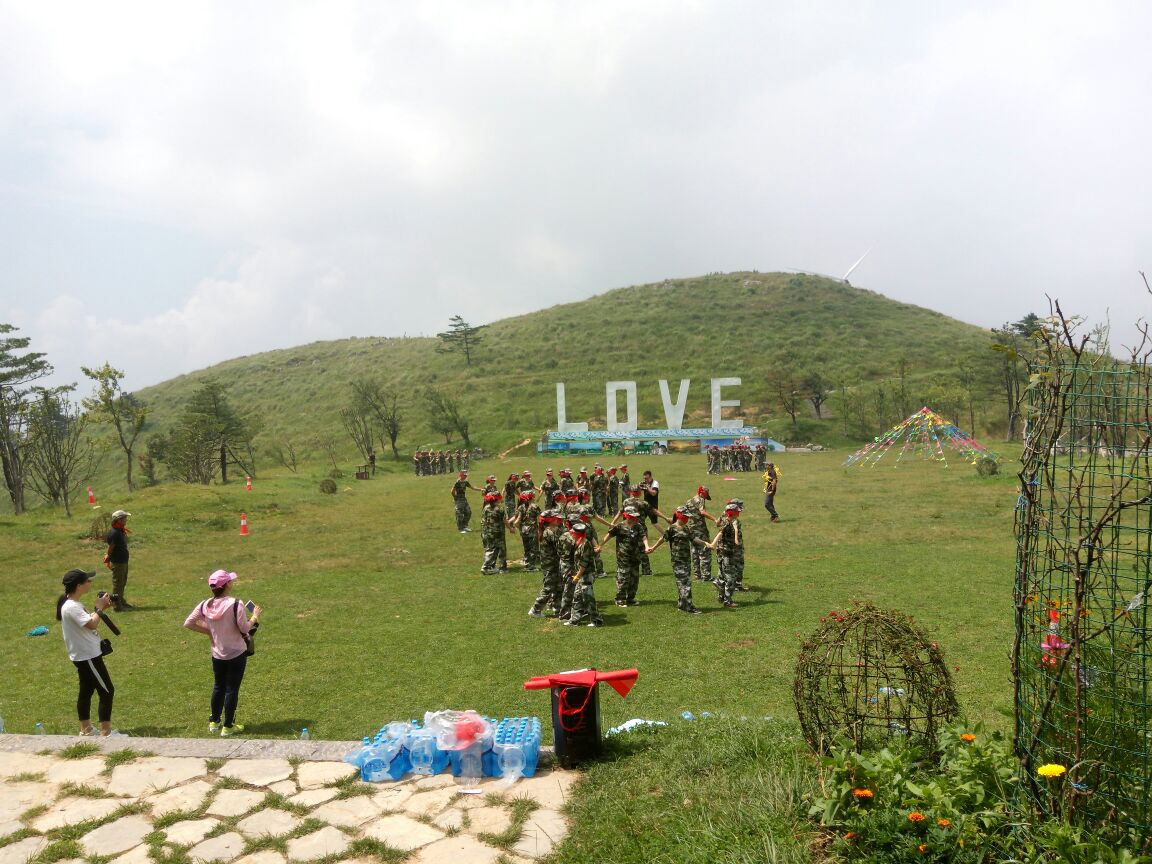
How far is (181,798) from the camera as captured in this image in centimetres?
562

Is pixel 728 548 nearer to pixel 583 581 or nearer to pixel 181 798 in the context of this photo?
pixel 583 581

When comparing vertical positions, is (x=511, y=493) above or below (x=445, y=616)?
above

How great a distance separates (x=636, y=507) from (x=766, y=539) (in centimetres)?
645

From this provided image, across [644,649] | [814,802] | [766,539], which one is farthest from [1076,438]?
[766,539]

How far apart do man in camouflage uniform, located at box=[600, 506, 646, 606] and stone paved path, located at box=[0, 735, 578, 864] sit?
19.8 feet

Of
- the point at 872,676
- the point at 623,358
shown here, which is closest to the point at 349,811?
the point at 872,676

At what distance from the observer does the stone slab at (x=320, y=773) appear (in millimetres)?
5820

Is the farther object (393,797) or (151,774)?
(151,774)

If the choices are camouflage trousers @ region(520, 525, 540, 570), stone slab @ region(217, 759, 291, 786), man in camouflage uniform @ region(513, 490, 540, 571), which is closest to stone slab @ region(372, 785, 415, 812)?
stone slab @ region(217, 759, 291, 786)

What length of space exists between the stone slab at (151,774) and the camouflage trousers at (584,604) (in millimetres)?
5646

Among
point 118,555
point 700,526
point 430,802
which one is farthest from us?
point 118,555

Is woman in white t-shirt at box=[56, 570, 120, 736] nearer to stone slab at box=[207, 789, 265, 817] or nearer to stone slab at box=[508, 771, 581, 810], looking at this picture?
stone slab at box=[207, 789, 265, 817]

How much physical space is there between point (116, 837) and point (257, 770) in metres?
1.10

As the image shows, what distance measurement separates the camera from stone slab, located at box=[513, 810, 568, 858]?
482 centimetres
